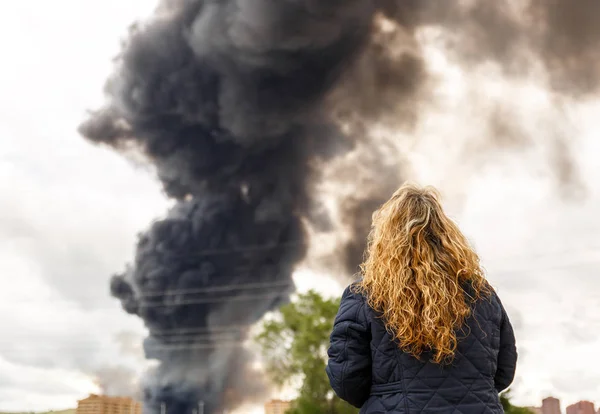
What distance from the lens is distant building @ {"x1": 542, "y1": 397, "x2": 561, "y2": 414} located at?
32.4 meters

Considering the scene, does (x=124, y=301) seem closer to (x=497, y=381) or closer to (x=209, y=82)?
(x=209, y=82)

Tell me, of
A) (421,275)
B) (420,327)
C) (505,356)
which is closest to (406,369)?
(420,327)

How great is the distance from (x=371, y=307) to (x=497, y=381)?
1.90 feet

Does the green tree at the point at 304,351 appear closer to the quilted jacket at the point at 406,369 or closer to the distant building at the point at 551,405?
the distant building at the point at 551,405

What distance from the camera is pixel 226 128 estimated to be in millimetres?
57875

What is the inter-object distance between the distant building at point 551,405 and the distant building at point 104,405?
1137 inches

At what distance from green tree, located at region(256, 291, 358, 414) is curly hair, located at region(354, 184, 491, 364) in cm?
2428

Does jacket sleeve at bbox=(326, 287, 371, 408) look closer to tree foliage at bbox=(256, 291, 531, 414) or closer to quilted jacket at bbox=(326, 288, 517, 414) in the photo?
quilted jacket at bbox=(326, 288, 517, 414)

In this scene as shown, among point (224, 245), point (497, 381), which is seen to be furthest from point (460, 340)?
point (224, 245)

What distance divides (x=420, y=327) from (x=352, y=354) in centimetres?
24

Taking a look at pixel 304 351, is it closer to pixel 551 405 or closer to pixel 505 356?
pixel 551 405

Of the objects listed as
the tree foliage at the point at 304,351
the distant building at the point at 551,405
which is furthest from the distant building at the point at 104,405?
the distant building at the point at 551,405

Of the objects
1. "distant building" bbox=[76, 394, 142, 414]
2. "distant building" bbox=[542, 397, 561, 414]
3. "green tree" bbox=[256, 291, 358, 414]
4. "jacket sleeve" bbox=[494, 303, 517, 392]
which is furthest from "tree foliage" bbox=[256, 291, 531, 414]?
"jacket sleeve" bbox=[494, 303, 517, 392]

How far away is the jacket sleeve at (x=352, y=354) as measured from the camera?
2250 millimetres
